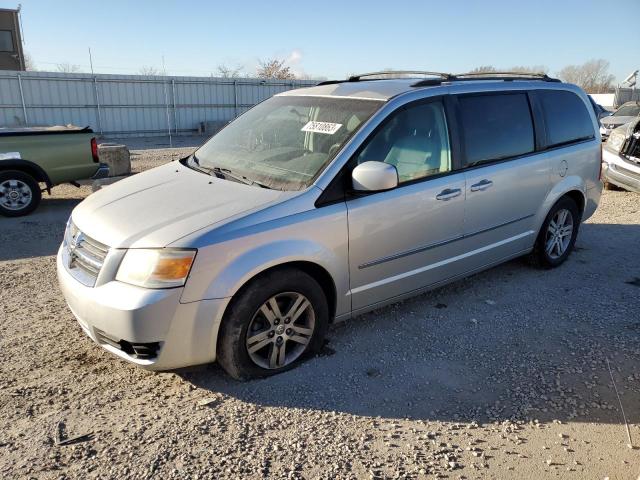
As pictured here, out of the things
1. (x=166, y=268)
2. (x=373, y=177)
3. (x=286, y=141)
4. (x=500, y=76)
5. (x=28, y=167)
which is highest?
(x=500, y=76)

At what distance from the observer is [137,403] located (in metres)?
3.10

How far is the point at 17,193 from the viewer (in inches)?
301

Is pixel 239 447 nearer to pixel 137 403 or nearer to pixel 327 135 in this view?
pixel 137 403

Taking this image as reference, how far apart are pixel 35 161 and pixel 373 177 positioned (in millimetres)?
6360

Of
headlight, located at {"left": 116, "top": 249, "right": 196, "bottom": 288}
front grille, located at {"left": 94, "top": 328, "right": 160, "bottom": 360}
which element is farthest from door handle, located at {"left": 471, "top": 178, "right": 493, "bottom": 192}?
front grille, located at {"left": 94, "top": 328, "right": 160, "bottom": 360}

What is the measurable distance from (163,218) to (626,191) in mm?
9680

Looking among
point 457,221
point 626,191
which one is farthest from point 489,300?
point 626,191

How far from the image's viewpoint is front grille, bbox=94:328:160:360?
2.98 metres

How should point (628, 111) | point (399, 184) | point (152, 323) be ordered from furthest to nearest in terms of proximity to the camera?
point (628, 111) → point (399, 184) → point (152, 323)

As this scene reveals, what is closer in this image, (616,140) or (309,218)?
(309,218)

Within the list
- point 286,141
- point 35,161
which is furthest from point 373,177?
point 35,161

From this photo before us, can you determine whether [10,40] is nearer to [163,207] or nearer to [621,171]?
[621,171]

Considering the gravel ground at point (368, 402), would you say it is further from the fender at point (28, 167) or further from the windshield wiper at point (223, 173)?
the fender at point (28, 167)

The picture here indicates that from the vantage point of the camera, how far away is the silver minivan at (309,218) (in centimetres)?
298
